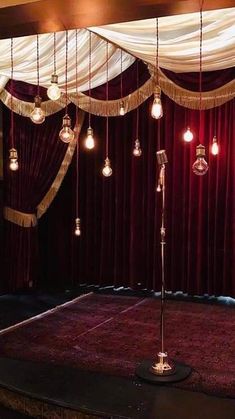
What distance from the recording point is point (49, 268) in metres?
6.16

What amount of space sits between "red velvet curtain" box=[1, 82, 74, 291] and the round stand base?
2661mm

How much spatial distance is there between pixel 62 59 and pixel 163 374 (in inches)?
113

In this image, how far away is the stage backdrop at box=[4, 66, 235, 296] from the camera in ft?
16.8

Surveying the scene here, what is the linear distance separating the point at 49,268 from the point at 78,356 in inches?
108

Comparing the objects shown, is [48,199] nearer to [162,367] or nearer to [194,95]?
[194,95]

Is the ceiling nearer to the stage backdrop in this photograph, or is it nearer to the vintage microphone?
the vintage microphone

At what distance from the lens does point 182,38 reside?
3672mm

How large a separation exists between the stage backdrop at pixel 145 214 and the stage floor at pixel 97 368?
608 millimetres

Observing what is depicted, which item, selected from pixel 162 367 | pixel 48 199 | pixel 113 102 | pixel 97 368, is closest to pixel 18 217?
pixel 48 199

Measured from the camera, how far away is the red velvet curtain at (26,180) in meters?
5.58

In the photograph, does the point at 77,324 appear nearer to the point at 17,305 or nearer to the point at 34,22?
the point at 17,305

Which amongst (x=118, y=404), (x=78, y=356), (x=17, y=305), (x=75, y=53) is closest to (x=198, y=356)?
(x=78, y=356)

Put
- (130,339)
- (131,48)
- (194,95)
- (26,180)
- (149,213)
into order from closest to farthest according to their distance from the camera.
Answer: (130,339)
(131,48)
(194,95)
(149,213)
(26,180)

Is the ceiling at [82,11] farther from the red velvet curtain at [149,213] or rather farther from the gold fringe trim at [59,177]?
the gold fringe trim at [59,177]
